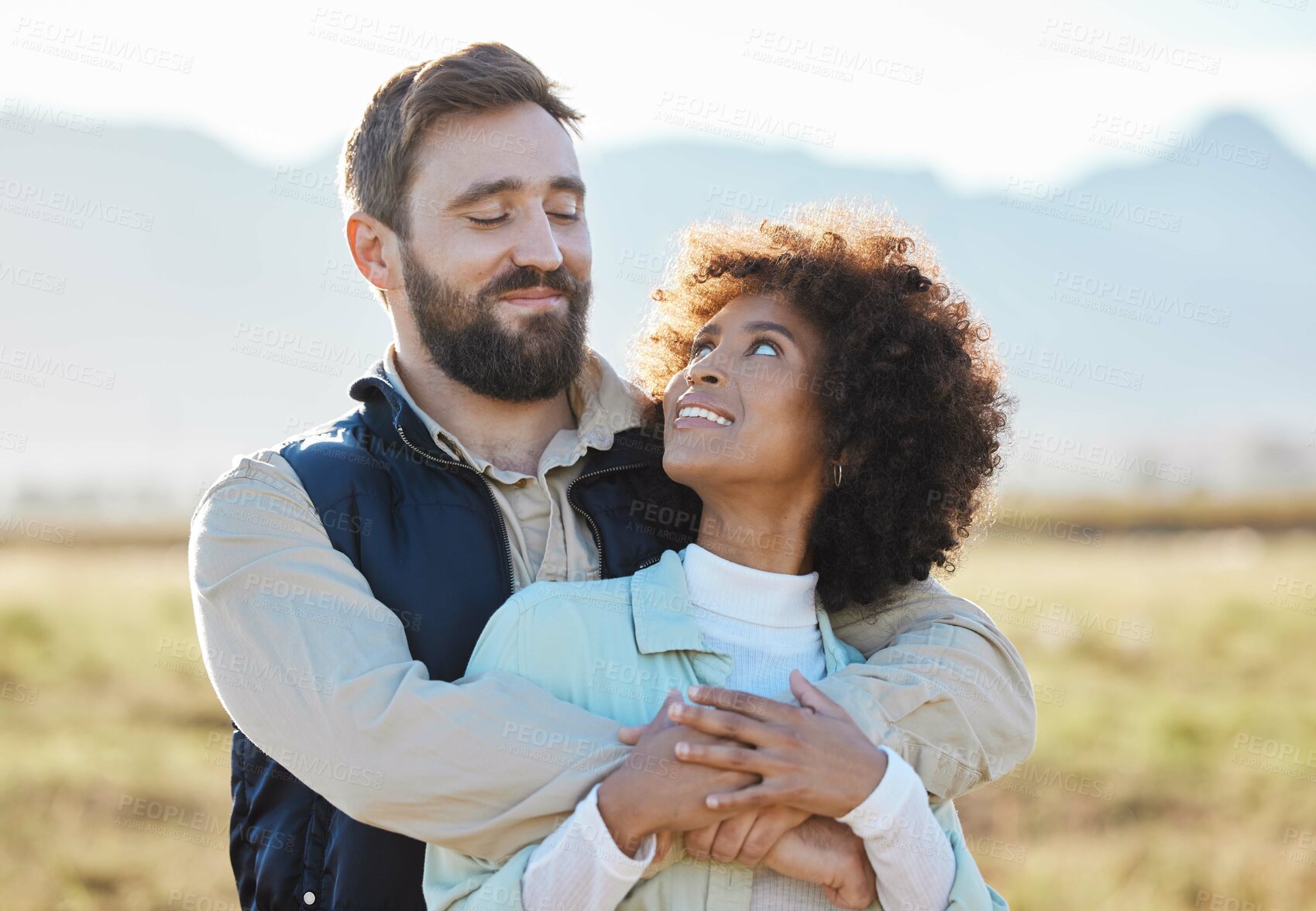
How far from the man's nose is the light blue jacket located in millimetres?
970

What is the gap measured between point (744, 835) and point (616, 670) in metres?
0.49

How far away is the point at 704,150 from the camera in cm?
15538

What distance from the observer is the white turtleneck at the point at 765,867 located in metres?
2.63

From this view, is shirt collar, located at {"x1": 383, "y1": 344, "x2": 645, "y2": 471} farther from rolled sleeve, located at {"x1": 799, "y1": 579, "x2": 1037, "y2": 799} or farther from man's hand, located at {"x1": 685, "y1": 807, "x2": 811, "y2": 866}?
man's hand, located at {"x1": 685, "y1": 807, "x2": 811, "y2": 866}

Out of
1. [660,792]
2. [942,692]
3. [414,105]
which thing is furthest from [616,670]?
[414,105]

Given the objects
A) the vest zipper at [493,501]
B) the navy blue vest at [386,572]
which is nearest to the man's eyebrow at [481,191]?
the navy blue vest at [386,572]

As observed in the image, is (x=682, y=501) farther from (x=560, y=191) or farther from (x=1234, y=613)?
(x=1234, y=613)

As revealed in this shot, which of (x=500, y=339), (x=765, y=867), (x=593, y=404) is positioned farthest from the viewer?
(x=593, y=404)

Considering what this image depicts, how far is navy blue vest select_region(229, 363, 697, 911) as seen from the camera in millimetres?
3053

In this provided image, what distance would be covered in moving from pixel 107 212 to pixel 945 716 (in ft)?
15.3

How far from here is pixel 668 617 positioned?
305cm

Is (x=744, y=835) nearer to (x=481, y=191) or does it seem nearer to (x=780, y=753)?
(x=780, y=753)

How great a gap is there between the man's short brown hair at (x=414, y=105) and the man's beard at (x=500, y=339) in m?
0.28

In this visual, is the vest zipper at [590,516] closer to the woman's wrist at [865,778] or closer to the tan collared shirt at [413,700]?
the tan collared shirt at [413,700]
